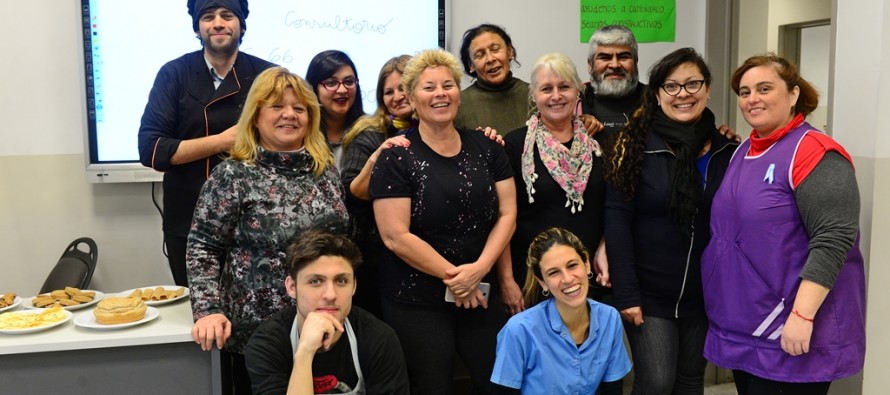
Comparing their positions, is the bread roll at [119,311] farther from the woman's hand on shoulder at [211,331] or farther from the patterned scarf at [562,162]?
the patterned scarf at [562,162]

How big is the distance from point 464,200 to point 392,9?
60.1 inches

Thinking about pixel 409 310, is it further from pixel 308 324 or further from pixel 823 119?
pixel 823 119

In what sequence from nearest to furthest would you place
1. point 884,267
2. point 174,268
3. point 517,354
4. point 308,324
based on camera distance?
1. point 308,324
2. point 517,354
3. point 884,267
4. point 174,268

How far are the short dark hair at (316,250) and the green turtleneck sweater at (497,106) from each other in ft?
2.79

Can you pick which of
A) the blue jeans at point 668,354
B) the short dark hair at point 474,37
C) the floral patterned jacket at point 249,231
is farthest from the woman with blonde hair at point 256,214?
the blue jeans at point 668,354

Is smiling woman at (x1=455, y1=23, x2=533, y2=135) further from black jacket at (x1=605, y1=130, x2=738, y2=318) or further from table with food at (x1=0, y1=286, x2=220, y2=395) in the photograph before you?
table with food at (x1=0, y1=286, x2=220, y2=395)

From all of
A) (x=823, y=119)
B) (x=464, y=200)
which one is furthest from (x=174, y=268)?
(x=823, y=119)

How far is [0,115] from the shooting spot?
2.88m

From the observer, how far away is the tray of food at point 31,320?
1885 mm

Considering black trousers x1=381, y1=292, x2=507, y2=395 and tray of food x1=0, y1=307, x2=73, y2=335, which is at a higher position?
tray of food x1=0, y1=307, x2=73, y2=335

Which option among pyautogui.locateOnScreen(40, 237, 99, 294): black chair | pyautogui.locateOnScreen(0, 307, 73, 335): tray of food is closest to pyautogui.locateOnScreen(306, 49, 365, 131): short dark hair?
pyautogui.locateOnScreen(0, 307, 73, 335): tray of food

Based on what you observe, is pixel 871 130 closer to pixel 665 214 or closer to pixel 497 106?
pixel 665 214

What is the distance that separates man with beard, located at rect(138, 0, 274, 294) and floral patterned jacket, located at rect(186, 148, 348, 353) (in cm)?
40

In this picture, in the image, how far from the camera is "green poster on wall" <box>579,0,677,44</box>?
3.38 meters
